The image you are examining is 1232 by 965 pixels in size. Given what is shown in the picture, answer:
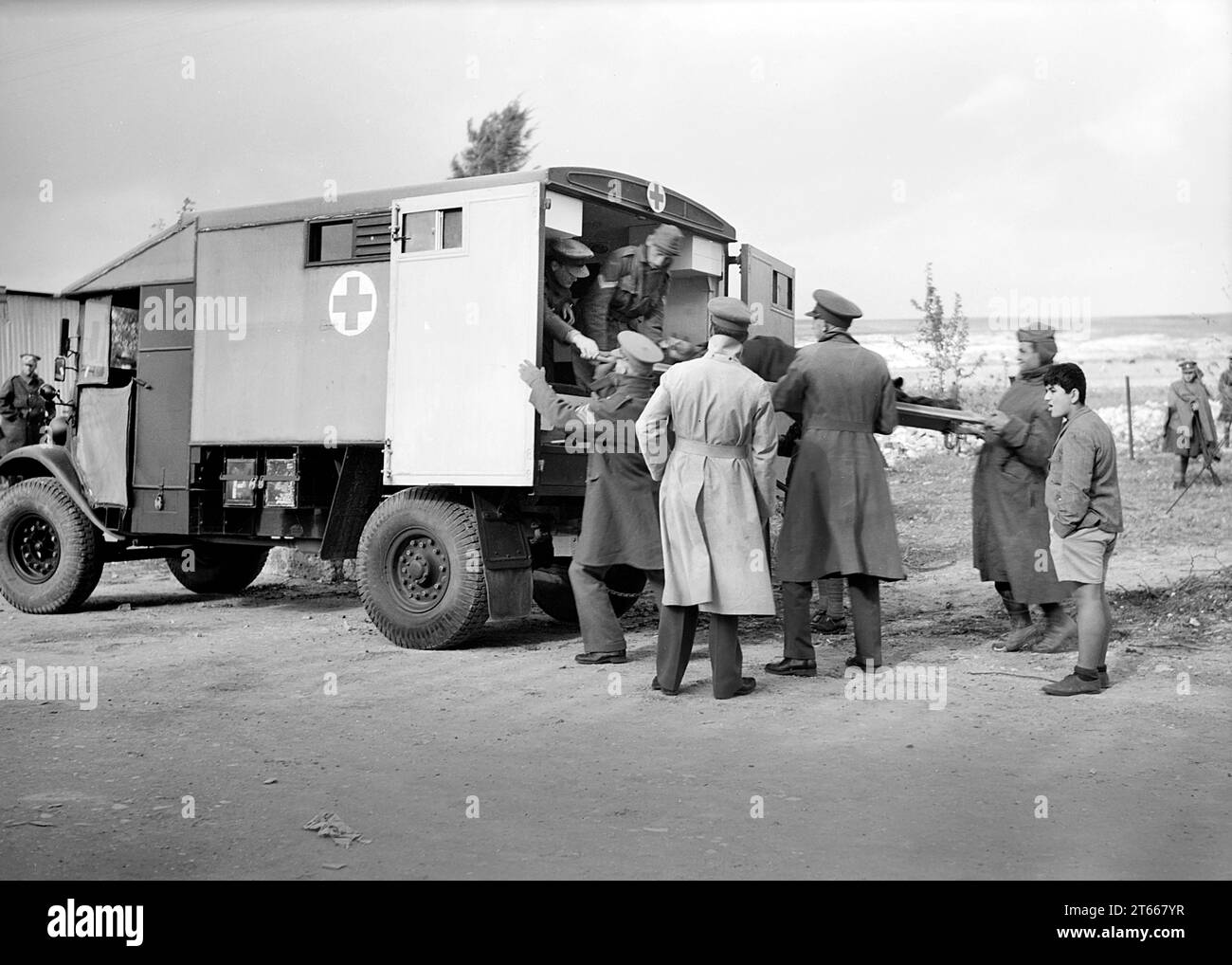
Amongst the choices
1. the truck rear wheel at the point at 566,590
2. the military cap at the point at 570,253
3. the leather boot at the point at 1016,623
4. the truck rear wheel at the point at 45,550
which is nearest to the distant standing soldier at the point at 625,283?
the military cap at the point at 570,253

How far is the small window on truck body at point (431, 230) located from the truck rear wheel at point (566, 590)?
242 cm

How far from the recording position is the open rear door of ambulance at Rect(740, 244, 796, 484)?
9.44 metres

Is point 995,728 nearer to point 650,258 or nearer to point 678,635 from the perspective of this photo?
point 678,635

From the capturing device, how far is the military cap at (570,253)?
7.82 metres

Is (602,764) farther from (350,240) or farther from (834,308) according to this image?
(350,240)

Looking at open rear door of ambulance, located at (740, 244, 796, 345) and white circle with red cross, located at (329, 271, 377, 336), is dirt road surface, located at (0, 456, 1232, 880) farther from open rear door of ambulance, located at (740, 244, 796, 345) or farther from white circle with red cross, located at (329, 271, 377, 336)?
open rear door of ambulance, located at (740, 244, 796, 345)

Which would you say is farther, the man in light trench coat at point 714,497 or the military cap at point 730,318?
the military cap at point 730,318

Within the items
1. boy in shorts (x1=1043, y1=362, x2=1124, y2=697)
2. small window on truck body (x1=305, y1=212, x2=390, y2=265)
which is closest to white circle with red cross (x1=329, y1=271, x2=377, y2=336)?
small window on truck body (x1=305, y1=212, x2=390, y2=265)

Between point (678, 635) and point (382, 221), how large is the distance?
3.49 meters

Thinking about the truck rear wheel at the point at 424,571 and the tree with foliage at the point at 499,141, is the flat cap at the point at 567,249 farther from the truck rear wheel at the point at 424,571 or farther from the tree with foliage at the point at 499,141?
the tree with foliage at the point at 499,141

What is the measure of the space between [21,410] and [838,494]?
11.1 meters

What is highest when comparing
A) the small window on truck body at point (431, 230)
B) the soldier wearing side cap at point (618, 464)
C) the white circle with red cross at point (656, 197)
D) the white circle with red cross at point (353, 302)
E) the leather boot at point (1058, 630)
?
the white circle with red cross at point (656, 197)

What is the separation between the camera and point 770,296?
9773 mm
